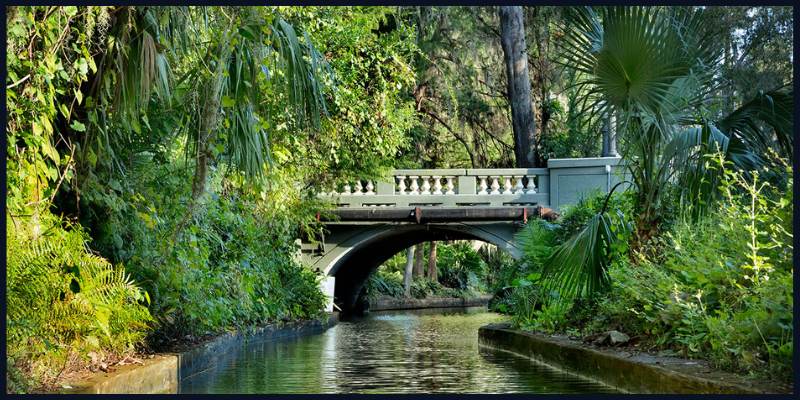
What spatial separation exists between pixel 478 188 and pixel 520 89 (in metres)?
3.18

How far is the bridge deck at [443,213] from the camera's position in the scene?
22.8m

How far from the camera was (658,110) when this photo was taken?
10.6 metres

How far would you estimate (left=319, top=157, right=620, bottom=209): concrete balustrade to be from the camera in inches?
895

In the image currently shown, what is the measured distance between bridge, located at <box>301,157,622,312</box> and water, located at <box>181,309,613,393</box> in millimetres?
4996

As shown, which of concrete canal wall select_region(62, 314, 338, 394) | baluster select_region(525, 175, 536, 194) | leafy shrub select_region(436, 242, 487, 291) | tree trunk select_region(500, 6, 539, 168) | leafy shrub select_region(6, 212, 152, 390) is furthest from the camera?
leafy shrub select_region(436, 242, 487, 291)

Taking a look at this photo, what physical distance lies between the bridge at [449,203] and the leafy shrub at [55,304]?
48.6 feet

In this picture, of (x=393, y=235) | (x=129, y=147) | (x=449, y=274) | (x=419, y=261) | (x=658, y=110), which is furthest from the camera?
(x=449, y=274)

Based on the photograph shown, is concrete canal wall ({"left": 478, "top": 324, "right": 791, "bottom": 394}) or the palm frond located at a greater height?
the palm frond

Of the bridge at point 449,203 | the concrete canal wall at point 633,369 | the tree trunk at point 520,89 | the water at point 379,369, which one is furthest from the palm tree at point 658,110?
the tree trunk at point 520,89

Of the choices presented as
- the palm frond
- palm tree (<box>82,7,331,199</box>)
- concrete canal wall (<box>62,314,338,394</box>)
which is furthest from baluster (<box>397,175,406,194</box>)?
palm tree (<box>82,7,331,199</box>)

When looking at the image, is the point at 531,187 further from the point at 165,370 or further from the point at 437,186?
the point at 165,370

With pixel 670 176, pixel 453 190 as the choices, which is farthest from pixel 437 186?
pixel 670 176

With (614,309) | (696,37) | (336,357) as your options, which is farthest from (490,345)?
(696,37)

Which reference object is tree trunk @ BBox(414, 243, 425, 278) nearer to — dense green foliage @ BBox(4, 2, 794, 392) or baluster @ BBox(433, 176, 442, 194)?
baluster @ BBox(433, 176, 442, 194)
